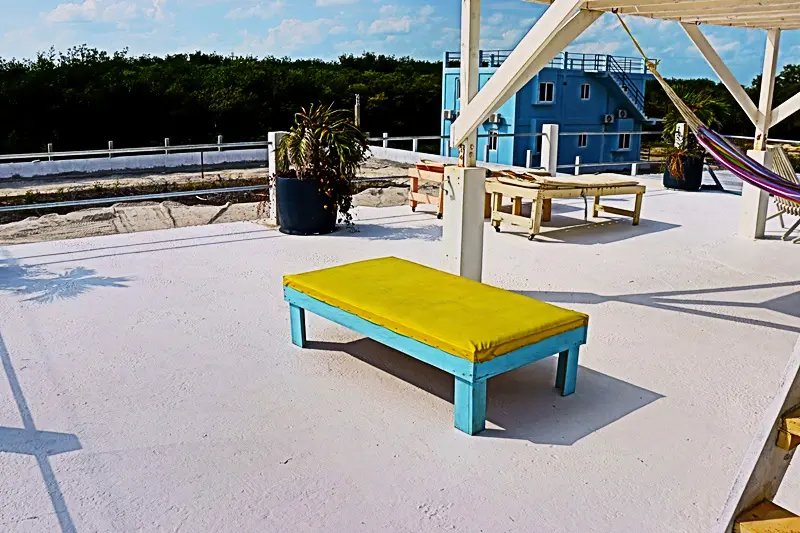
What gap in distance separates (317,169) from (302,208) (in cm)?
38

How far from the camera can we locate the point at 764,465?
5.68 ft

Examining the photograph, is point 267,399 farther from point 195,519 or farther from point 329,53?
point 329,53

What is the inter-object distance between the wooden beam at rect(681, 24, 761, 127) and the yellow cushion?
351 cm

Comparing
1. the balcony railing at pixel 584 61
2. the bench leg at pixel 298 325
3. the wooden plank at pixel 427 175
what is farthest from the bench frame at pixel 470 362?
the balcony railing at pixel 584 61

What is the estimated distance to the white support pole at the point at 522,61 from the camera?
3.79 metres

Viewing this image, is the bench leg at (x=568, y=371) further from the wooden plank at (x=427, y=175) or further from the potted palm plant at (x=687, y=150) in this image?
the potted palm plant at (x=687, y=150)

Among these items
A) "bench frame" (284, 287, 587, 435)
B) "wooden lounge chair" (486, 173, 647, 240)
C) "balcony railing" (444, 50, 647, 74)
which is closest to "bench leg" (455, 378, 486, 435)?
"bench frame" (284, 287, 587, 435)

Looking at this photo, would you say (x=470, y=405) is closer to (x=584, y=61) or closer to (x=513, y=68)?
(x=513, y=68)

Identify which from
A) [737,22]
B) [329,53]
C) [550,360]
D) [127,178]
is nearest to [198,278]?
[550,360]

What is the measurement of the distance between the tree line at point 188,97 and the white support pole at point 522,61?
59.6 feet

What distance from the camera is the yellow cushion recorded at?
9.53 ft

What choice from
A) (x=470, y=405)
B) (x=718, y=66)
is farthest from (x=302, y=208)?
(x=470, y=405)

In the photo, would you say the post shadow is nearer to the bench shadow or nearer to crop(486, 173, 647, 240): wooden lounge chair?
the bench shadow

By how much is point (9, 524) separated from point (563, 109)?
2423 centimetres
